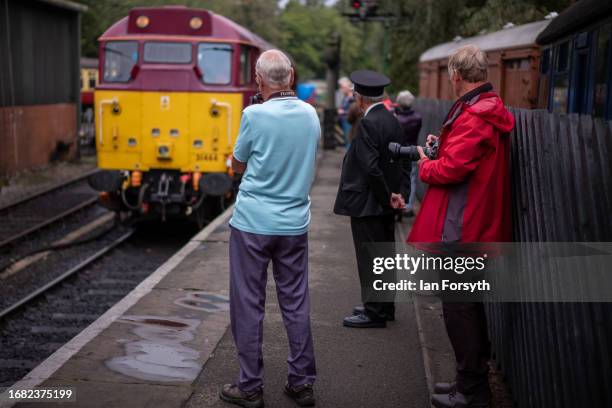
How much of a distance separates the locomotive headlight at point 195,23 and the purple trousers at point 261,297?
854 cm

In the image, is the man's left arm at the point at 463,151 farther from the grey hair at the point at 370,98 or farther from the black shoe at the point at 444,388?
the grey hair at the point at 370,98

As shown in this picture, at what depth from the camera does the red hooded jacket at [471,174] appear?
13.4 ft

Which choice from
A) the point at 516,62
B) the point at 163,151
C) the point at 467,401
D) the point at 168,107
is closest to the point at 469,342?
the point at 467,401

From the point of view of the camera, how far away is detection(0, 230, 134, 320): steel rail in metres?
8.31

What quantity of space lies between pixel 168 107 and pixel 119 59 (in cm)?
112

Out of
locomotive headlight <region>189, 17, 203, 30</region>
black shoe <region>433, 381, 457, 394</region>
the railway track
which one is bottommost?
the railway track

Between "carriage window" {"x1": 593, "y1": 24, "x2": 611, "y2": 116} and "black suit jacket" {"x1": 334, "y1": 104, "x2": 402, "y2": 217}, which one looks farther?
"carriage window" {"x1": 593, "y1": 24, "x2": 611, "y2": 116}

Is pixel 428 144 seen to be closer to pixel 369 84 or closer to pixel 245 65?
pixel 369 84

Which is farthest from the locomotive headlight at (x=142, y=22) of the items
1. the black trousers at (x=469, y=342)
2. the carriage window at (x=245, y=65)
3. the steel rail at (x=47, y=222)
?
the black trousers at (x=469, y=342)

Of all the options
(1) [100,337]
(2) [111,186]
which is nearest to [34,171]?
(2) [111,186]

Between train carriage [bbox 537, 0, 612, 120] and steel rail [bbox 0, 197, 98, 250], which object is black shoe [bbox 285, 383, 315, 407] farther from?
steel rail [bbox 0, 197, 98, 250]

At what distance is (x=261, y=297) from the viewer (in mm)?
4480

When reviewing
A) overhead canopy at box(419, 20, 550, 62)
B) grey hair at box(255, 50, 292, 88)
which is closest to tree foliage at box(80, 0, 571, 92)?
overhead canopy at box(419, 20, 550, 62)

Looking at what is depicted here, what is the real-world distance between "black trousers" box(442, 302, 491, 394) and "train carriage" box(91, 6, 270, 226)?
812cm
